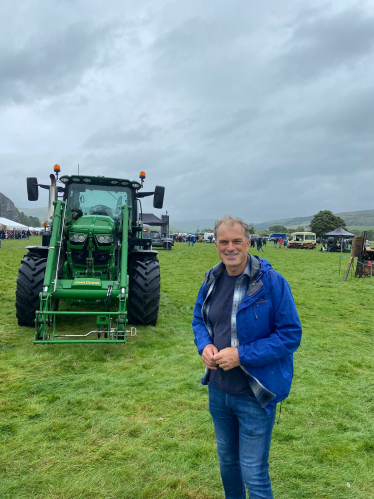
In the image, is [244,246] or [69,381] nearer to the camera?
[244,246]

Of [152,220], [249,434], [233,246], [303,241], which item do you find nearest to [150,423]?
[249,434]

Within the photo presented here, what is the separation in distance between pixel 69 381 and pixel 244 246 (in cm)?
342

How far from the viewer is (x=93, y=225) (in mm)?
6492

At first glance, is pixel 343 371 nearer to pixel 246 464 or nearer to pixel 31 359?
pixel 246 464

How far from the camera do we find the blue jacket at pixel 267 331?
78.7 inches

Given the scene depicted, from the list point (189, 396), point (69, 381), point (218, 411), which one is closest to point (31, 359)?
point (69, 381)

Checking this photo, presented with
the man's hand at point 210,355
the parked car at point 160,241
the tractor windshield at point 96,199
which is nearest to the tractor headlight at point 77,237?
the tractor windshield at point 96,199

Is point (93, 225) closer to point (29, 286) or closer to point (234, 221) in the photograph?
point (29, 286)

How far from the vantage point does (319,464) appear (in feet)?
10.3

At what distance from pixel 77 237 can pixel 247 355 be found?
4971 mm

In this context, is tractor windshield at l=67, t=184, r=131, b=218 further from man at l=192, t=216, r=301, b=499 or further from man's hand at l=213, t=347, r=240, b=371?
man's hand at l=213, t=347, r=240, b=371

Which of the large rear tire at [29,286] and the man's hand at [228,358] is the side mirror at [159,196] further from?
the man's hand at [228,358]

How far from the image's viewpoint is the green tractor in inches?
225

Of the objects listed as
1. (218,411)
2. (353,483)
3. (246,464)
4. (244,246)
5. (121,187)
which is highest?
(121,187)
